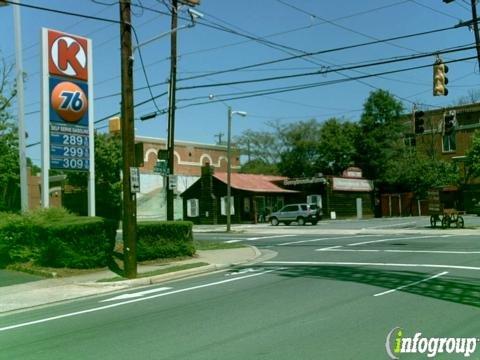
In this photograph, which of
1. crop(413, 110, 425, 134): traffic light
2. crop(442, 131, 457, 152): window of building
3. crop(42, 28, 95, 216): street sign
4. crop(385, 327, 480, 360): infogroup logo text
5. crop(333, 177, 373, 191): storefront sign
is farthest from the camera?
crop(442, 131, 457, 152): window of building

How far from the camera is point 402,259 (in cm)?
1738

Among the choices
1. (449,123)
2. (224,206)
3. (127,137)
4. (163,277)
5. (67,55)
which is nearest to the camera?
(127,137)

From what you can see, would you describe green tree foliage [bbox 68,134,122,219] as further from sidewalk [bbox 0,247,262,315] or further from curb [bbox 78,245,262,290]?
curb [bbox 78,245,262,290]

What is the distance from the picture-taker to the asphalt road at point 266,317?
736 centimetres

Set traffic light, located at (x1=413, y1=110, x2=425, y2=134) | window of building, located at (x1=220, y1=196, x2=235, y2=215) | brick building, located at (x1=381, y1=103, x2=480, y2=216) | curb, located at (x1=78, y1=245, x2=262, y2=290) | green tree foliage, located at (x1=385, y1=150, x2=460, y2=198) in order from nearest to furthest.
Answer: curb, located at (x1=78, y1=245, x2=262, y2=290), traffic light, located at (x1=413, y1=110, x2=425, y2=134), window of building, located at (x1=220, y1=196, x2=235, y2=215), brick building, located at (x1=381, y1=103, x2=480, y2=216), green tree foliage, located at (x1=385, y1=150, x2=460, y2=198)

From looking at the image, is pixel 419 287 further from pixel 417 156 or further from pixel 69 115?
pixel 417 156

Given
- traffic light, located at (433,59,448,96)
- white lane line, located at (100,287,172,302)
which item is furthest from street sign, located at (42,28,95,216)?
traffic light, located at (433,59,448,96)

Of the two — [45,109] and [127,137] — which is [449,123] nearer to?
[127,137]

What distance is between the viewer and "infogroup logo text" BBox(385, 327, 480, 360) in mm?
6797

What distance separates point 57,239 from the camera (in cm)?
1664

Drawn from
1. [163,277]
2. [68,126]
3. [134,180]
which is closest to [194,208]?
[68,126]

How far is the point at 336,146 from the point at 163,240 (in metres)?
46.7

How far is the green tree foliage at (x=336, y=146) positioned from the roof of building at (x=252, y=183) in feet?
30.4

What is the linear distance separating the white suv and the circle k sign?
28.2m
